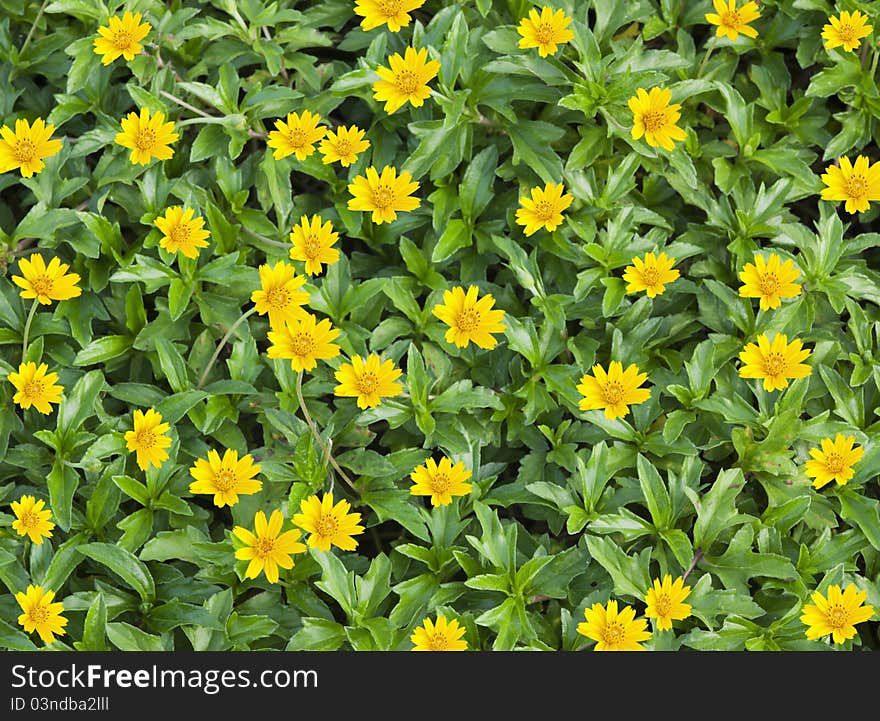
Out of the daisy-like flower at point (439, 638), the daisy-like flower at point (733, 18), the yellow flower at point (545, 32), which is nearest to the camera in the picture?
the daisy-like flower at point (439, 638)

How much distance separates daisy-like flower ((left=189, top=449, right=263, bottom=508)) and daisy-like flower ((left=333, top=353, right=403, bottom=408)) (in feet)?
0.70

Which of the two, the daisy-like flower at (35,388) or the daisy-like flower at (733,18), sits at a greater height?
the daisy-like flower at (733,18)

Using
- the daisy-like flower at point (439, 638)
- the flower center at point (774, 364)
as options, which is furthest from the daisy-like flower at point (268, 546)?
the flower center at point (774, 364)

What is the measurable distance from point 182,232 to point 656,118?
0.92 metres

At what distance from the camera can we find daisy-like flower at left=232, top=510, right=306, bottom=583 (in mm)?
1876

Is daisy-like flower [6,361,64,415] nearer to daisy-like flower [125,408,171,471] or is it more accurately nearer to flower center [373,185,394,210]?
daisy-like flower [125,408,171,471]

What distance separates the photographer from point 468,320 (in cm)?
198

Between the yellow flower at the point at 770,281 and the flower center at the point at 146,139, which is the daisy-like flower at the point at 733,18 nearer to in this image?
the yellow flower at the point at 770,281

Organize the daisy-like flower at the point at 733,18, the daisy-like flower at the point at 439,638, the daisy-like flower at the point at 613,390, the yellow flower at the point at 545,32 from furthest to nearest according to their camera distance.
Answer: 1. the daisy-like flower at the point at 733,18
2. the yellow flower at the point at 545,32
3. the daisy-like flower at the point at 613,390
4. the daisy-like flower at the point at 439,638

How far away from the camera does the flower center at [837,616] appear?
1.90 m

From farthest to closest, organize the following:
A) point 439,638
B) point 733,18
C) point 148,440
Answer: point 733,18 → point 148,440 → point 439,638

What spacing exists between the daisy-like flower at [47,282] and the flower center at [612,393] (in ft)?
3.27

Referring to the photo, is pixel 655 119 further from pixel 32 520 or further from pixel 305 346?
pixel 32 520

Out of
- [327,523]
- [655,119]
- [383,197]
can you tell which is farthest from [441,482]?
[655,119]
